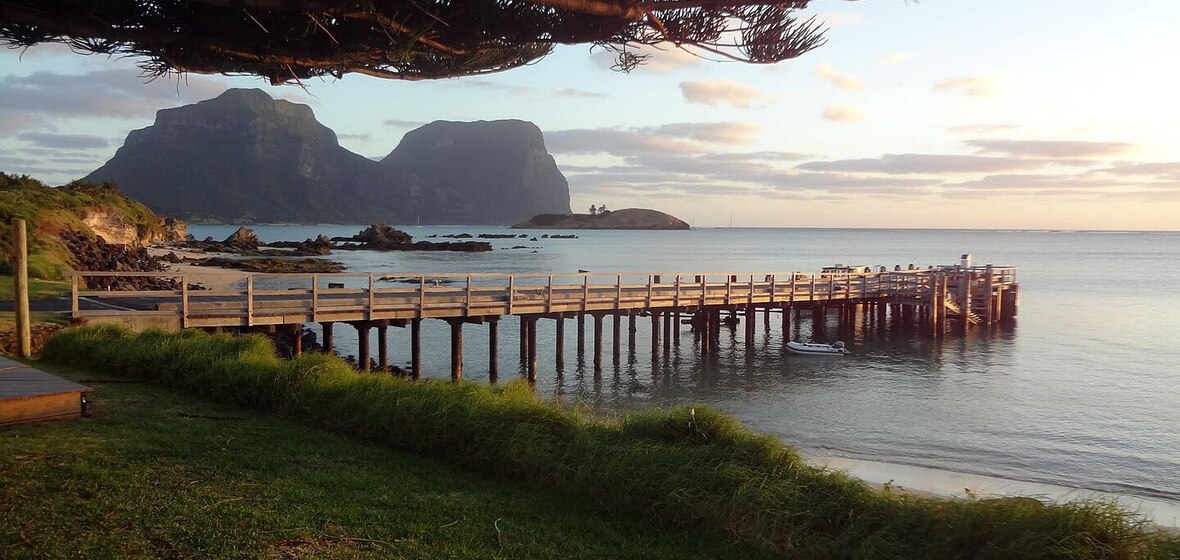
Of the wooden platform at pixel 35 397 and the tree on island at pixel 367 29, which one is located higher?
the tree on island at pixel 367 29

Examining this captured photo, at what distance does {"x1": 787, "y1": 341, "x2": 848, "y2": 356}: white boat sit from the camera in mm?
31447

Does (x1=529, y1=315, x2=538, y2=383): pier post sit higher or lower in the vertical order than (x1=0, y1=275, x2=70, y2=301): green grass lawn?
lower

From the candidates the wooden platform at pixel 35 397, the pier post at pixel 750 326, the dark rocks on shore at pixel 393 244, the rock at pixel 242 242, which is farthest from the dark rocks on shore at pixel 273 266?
the wooden platform at pixel 35 397

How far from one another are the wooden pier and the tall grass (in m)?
6.33

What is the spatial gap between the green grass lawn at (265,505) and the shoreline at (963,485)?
23.7 ft

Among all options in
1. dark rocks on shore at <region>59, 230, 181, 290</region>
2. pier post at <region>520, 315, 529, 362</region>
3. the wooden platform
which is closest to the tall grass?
the wooden platform

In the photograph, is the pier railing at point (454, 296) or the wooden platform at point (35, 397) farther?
the pier railing at point (454, 296)

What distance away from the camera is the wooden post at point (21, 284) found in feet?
41.4

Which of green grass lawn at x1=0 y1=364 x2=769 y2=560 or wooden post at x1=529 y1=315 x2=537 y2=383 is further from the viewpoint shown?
wooden post at x1=529 y1=315 x2=537 y2=383

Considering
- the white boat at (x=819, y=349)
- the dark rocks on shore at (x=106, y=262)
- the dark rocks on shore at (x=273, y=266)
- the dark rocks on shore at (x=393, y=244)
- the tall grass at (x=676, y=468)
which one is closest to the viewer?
the tall grass at (x=676, y=468)

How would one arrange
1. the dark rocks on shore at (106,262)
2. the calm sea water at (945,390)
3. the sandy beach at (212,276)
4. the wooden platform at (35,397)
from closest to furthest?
A: 1. the wooden platform at (35,397)
2. the calm sea water at (945,390)
3. the dark rocks on shore at (106,262)
4. the sandy beach at (212,276)

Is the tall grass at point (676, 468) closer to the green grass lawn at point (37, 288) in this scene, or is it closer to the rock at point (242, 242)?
the green grass lawn at point (37, 288)

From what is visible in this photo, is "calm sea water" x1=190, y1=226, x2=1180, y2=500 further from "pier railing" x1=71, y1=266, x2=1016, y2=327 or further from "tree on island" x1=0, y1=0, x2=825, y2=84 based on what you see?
"tree on island" x1=0, y1=0, x2=825, y2=84

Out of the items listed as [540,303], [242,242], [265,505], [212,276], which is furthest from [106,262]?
[242,242]
